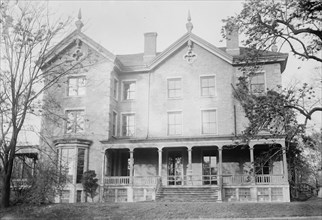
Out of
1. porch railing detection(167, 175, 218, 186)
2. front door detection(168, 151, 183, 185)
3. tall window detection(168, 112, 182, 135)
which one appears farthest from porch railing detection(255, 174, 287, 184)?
tall window detection(168, 112, 182, 135)

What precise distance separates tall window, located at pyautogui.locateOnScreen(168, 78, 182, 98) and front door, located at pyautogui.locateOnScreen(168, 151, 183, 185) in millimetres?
4383

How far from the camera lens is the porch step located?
22125 mm

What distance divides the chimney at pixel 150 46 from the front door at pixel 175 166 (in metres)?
8.32

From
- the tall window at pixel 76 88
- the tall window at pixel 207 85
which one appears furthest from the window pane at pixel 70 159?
the tall window at pixel 207 85

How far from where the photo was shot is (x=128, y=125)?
29.2 metres

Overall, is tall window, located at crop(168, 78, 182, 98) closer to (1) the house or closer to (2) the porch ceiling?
(1) the house

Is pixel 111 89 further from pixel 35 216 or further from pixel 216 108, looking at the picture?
pixel 35 216

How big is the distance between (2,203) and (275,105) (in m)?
13.6

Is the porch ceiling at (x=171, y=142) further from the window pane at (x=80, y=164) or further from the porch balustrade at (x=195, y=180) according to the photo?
the porch balustrade at (x=195, y=180)

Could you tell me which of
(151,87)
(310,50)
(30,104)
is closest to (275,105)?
(310,50)

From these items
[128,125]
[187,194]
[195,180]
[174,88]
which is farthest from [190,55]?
[187,194]

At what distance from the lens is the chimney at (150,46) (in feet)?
101

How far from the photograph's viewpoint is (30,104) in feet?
56.2

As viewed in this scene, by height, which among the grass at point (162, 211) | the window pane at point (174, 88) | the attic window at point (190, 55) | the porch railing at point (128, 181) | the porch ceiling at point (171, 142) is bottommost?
the grass at point (162, 211)
